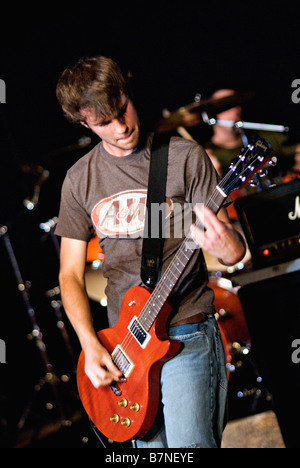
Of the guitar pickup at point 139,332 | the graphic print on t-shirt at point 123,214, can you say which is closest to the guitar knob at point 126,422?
the guitar pickup at point 139,332

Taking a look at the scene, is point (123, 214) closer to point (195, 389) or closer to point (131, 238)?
point (131, 238)

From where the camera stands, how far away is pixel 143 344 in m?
2.02

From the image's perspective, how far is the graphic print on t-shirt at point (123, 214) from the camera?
7.03 ft

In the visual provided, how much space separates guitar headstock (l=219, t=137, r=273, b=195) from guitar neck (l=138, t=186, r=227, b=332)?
5 centimetres

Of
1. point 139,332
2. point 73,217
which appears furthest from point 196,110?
point 139,332

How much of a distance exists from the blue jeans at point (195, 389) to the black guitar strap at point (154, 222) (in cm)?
26

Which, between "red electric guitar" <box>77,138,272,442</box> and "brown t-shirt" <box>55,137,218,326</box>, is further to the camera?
"brown t-shirt" <box>55,137,218,326</box>

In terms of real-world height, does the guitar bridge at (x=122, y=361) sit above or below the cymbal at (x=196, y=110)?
below

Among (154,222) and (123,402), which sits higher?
(154,222)

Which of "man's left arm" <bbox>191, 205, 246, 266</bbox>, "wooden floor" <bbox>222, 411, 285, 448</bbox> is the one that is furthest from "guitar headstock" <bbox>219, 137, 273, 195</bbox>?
"wooden floor" <bbox>222, 411, 285, 448</bbox>

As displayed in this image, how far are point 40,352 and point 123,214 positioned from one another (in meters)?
2.65

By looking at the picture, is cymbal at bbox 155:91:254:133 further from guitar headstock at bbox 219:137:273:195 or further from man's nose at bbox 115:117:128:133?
guitar headstock at bbox 219:137:273:195

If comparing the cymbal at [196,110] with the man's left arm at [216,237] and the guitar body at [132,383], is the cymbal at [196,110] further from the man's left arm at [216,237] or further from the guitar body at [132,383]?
the man's left arm at [216,237]

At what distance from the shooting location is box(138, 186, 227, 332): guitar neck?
183cm
